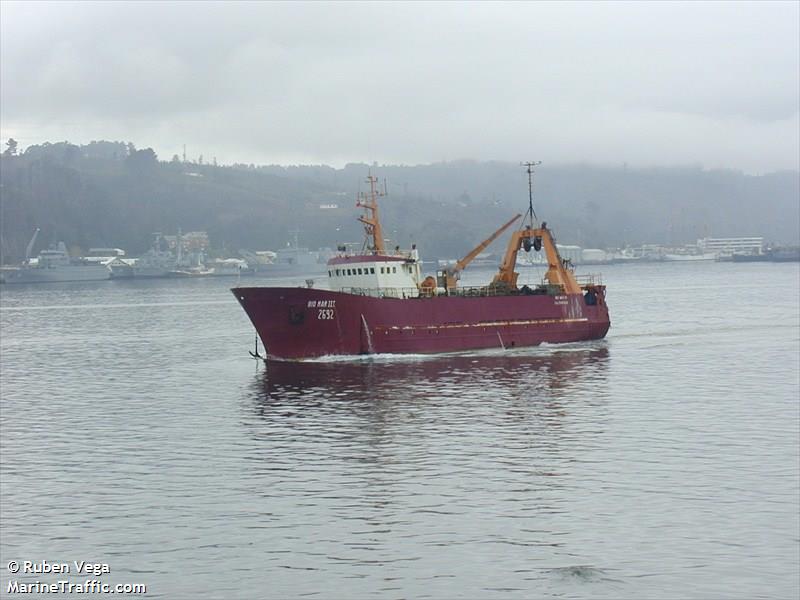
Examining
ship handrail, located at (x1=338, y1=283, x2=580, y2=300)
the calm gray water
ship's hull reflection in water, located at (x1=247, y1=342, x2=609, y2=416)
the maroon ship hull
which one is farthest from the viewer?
ship handrail, located at (x1=338, y1=283, x2=580, y2=300)

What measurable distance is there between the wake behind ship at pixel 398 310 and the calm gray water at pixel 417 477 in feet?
5.29

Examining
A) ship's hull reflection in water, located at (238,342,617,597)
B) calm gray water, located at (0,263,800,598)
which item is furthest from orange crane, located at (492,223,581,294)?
ship's hull reflection in water, located at (238,342,617,597)

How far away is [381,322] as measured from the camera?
64.1m

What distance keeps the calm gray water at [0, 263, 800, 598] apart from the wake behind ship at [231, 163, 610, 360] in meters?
1.61

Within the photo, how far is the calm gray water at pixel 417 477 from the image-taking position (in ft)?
85.7

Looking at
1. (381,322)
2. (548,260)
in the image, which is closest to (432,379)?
(381,322)

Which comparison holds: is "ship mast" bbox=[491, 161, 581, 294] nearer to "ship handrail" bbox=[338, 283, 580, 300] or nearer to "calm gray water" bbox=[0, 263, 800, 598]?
"ship handrail" bbox=[338, 283, 580, 300]

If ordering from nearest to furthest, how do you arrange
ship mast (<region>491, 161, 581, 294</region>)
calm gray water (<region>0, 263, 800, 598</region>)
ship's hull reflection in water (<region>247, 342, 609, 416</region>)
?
calm gray water (<region>0, 263, 800, 598</region>) < ship's hull reflection in water (<region>247, 342, 609, 416</region>) < ship mast (<region>491, 161, 581, 294</region>)

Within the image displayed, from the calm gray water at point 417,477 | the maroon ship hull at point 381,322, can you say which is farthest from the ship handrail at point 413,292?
the calm gray water at point 417,477

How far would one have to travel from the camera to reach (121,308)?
145875mm

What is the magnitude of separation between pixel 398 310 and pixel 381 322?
4.18 ft

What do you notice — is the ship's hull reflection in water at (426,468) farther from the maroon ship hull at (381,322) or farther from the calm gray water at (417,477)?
the maroon ship hull at (381,322)

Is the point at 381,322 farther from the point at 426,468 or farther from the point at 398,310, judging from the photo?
the point at 426,468

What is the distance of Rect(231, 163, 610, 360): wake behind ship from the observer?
62.6m
